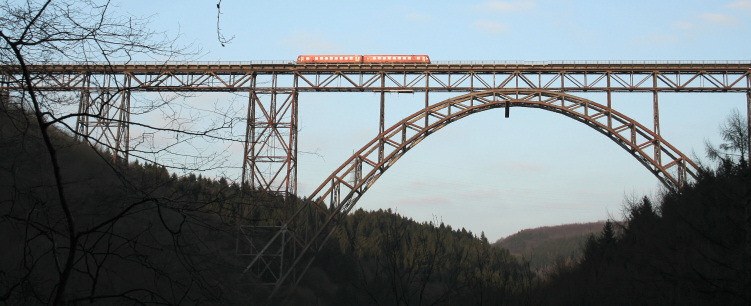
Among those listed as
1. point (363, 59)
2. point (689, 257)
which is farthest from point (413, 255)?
point (363, 59)

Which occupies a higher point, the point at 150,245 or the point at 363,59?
the point at 363,59

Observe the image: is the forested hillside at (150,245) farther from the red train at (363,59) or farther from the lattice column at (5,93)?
the red train at (363,59)

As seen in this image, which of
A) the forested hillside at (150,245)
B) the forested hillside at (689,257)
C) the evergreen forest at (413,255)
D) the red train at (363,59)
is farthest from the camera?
the red train at (363,59)

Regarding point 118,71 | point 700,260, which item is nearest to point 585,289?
point 700,260

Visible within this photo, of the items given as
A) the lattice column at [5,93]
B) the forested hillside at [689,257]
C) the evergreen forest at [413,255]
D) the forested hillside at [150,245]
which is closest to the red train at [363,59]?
the evergreen forest at [413,255]

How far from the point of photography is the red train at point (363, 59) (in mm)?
27297

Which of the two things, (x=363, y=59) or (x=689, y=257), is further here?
(x=363, y=59)

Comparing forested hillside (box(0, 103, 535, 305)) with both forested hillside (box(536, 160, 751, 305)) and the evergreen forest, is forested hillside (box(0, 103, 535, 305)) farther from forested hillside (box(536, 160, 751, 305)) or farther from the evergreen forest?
forested hillside (box(536, 160, 751, 305))

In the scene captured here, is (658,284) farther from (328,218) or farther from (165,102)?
(165,102)

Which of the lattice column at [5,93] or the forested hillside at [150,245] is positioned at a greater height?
the lattice column at [5,93]

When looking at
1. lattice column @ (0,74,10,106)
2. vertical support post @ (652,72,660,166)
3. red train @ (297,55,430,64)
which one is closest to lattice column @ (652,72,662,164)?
vertical support post @ (652,72,660,166)

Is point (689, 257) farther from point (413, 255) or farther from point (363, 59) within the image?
point (363, 59)

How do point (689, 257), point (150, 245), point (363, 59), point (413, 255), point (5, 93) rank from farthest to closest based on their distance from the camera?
1. point (363, 59)
2. point (689, 257)
3. point (150, 245)
4. point (413, 255)
5. point (5, 93)

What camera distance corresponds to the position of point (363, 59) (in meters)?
27.6
